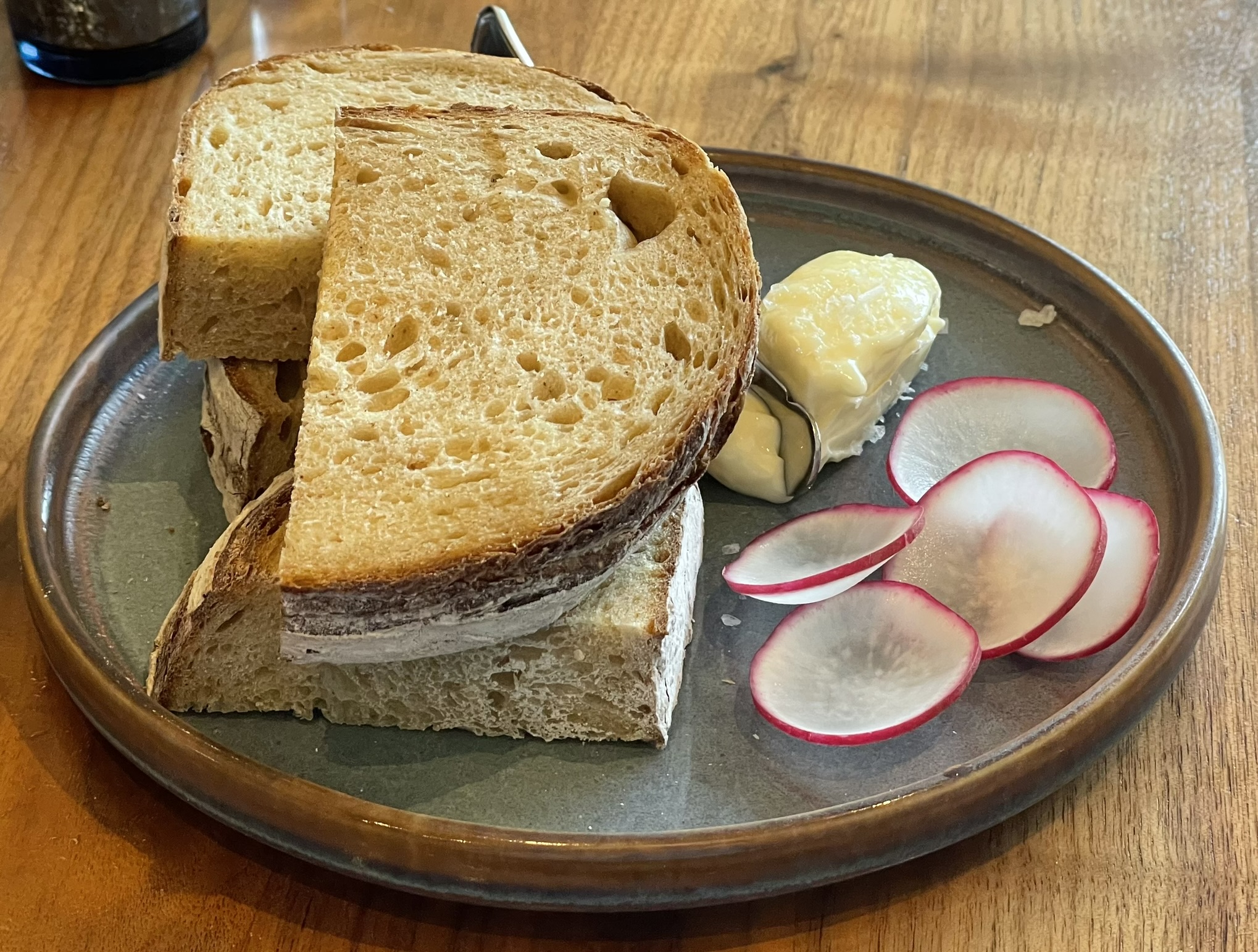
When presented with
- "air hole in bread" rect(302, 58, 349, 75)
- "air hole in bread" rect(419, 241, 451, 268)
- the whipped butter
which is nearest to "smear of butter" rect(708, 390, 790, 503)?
the whipped butter

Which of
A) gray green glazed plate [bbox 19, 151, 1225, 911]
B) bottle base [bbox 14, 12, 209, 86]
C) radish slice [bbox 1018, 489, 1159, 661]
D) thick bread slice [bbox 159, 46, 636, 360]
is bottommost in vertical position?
bottle base [bbox 14, 12, 209, 86]

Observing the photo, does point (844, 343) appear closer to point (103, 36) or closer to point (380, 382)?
point (380, 382)

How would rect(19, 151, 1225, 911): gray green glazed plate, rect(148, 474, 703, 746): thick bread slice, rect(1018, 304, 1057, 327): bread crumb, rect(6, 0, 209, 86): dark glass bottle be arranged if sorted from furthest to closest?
rect(6, 0, 209, 86): dark glass bottle → rect(1018, 304, 1057, 327): bread crumb → rect(148, 474, 703, 746): thick bread slice → rect(19, 151, 1225, 911): gray green glazed plate

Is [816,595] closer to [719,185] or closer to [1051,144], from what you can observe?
[719,185]

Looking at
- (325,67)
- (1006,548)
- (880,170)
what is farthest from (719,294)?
(880,170)

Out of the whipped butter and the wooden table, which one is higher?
the whipped butter

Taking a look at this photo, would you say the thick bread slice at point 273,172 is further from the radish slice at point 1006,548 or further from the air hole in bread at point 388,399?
the radish slice at point 1006,548

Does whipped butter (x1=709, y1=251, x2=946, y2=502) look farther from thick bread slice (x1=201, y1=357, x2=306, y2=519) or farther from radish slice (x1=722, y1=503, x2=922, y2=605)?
thick bread slice (x1=201, y1=357, x2=306, y2=519)
